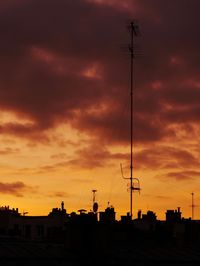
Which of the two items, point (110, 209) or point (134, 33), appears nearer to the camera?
point (134, 33)

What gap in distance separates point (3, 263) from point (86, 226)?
270 inches

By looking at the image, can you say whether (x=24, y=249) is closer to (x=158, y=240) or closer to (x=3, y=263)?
(x=3, y=263)

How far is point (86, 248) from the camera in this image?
182ft

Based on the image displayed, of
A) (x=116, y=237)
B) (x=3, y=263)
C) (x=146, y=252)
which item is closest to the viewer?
(x=3, y=263)

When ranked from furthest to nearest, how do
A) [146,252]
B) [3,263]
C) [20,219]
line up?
[20,219], [146,252], [3,263]

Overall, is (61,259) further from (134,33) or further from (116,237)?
(134,33)

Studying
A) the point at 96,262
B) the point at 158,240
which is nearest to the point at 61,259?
the point at 96,262

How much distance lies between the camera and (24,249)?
5616cm

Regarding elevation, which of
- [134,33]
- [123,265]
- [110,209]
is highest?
[134,33]

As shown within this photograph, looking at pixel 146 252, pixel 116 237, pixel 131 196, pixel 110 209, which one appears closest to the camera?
pixel 146 252

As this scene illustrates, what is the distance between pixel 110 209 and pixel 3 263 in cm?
2823

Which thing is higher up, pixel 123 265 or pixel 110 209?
pixel 110 209

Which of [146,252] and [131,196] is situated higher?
[131,196]

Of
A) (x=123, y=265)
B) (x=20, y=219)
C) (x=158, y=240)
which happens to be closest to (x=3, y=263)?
(x=123, y=265)
